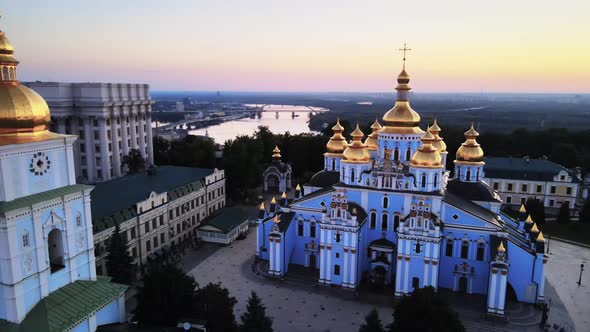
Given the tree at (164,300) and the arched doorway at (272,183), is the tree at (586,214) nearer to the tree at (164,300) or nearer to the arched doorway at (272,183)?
the arched doorway at (272,183)

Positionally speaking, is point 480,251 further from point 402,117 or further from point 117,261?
point 117,261

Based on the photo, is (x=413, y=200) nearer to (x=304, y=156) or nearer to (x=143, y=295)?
(x=143, y=295)

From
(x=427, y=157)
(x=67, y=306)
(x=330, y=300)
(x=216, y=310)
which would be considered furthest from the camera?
(x=427, y=157)

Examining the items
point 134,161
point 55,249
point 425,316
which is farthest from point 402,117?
point 134,161

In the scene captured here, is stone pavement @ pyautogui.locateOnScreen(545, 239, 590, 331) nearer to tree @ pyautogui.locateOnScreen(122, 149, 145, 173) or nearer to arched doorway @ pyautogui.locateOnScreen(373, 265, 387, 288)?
arched doorway @ pyautogui.locateOnScreen(373, 265, 387, 288)

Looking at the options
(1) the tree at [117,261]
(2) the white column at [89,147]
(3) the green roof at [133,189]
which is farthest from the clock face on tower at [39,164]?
(2) the white column at [89,147]

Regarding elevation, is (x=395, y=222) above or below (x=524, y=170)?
below
